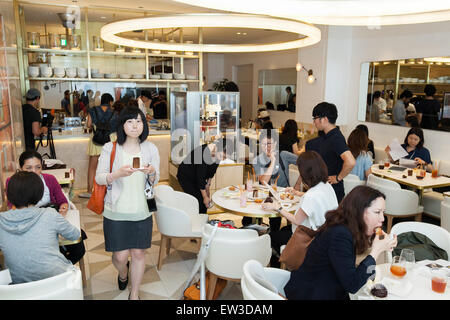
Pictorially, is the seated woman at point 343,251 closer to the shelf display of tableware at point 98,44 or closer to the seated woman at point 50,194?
the seated woman at point 50,194

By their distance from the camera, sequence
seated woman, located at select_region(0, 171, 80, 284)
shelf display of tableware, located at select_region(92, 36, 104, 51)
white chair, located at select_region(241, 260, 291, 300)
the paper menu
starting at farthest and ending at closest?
shelf display of tableware, located at select_region(92, 36, 104, 51) < the paper menu < seated woman, located at select_region(0, 171, 80, 284) < white chair, located at select_region(241, 260, 291, 300)

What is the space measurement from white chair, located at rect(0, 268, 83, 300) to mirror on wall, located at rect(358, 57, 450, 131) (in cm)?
603

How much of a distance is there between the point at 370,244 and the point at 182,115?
3900mm

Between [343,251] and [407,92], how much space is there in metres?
5.76

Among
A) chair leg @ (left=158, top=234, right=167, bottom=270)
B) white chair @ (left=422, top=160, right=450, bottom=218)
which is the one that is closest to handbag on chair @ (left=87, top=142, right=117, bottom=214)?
chair leg @ (left=158, top=234, right=167, bottom=270)

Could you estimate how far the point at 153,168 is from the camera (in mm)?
2900

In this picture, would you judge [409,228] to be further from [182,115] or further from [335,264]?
[182,115]

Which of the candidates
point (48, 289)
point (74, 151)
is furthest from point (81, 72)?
point (48, 289)

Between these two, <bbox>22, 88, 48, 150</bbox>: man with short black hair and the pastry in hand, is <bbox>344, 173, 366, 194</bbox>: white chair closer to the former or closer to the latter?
the pastry in hand

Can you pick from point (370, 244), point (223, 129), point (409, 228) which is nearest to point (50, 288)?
point (370, 244)

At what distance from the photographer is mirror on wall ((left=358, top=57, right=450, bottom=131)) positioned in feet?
20.2

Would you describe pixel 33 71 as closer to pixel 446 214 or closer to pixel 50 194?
pixel 50 194

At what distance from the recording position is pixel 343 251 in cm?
192
